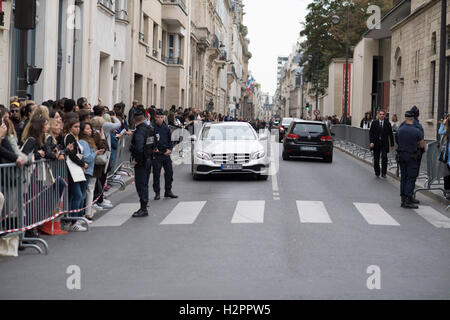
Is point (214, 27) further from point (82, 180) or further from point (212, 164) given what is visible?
point (82, 180)

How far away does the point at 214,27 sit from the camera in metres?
70.9

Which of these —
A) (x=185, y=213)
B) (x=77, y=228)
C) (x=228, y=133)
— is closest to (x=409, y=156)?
(x=185, y=213)

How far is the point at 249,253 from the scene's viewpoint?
8.66m

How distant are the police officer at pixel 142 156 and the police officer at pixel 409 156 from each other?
15.9ft

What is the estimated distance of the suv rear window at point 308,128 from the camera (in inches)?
1027

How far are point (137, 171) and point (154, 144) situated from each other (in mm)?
584

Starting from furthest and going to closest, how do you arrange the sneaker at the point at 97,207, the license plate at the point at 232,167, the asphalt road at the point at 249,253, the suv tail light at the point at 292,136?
the suv tail light at the point at 292,136
the license plate at the point at 232,167
the sneaker at the point at 97,207
the asphalt road at the point at 249,253

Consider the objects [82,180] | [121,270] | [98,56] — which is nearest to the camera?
[121,270]

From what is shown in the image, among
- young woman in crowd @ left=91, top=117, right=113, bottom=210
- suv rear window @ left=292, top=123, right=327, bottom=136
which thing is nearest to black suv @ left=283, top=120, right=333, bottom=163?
suv rear window @ left=292, top=123, right=327, bottom=136

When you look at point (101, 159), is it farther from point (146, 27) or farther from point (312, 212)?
point (146, 27)

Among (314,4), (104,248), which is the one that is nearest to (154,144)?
(104,248)

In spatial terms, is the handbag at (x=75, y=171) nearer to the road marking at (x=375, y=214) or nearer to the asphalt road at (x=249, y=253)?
the asphalt road at (x=249, y=253)

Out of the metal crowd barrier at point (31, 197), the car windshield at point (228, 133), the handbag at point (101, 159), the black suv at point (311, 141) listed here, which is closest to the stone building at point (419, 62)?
the black suv at point (311, 141)
